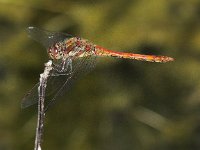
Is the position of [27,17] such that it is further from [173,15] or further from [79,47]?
[79,47]

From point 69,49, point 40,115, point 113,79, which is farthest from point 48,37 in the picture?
point 113,79

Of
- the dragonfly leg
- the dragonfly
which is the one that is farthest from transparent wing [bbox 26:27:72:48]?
the dragonfly leg

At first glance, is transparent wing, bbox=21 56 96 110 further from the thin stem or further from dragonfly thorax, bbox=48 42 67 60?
the thin stem

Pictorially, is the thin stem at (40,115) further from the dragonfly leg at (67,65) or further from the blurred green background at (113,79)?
the blurred green background at (113,79)

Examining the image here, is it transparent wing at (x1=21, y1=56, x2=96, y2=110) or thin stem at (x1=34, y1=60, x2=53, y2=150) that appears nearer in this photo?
thin stem at (x1=34, y1=60, x2=53, y2=150)

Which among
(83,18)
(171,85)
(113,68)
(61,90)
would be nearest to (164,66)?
(171,85)

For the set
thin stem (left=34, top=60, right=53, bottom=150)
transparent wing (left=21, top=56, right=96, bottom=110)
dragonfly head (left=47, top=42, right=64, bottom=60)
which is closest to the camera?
thin stem (left=34, top=60, right=53, bottom=150)

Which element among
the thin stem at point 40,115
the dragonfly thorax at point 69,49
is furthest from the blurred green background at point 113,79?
the thin stem at point 40,115
